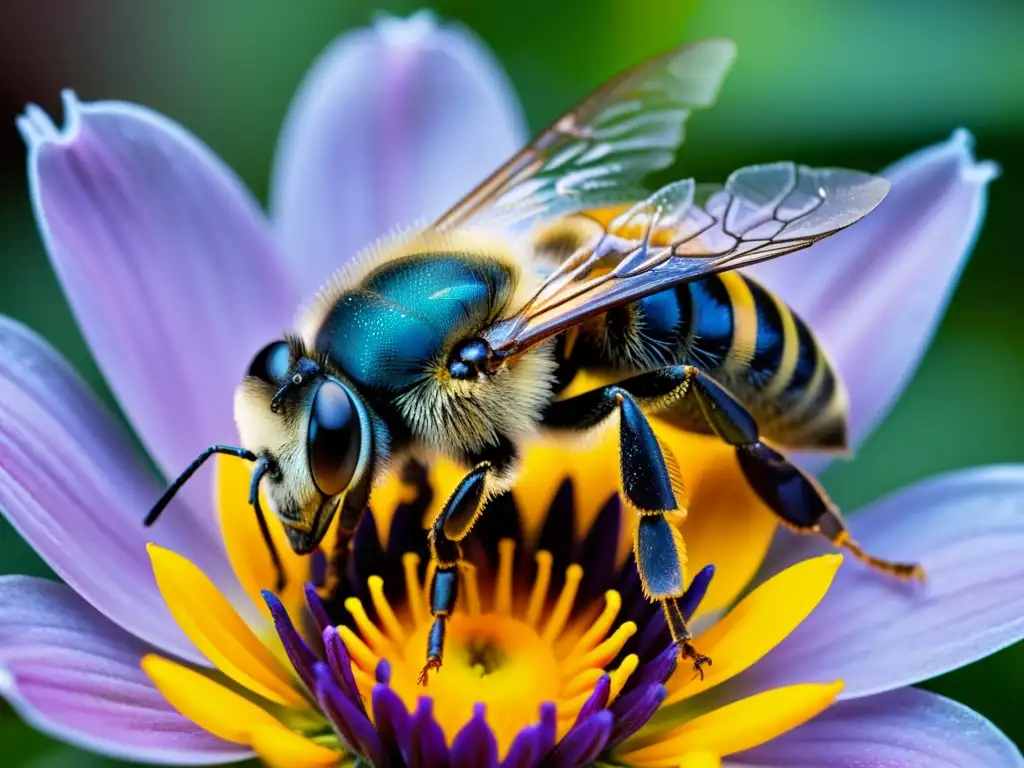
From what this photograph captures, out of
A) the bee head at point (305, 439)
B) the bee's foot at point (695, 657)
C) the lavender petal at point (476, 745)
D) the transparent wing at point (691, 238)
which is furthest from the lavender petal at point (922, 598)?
the bee head at point (305, 439)

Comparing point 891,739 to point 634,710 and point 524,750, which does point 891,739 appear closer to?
point 634,710

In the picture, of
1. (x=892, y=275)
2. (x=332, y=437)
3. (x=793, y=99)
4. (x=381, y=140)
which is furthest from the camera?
(x=793, y=99)

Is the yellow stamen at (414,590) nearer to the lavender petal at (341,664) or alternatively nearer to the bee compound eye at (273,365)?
the lavender petal at (341,664)

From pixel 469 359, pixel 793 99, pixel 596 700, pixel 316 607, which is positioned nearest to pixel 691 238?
pixel 469 359

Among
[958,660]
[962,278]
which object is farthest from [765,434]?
[962,278]

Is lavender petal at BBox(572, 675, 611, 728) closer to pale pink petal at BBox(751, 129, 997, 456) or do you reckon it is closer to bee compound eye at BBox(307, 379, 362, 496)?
bee compound eye at BBox(307, 379, 362, 496)
